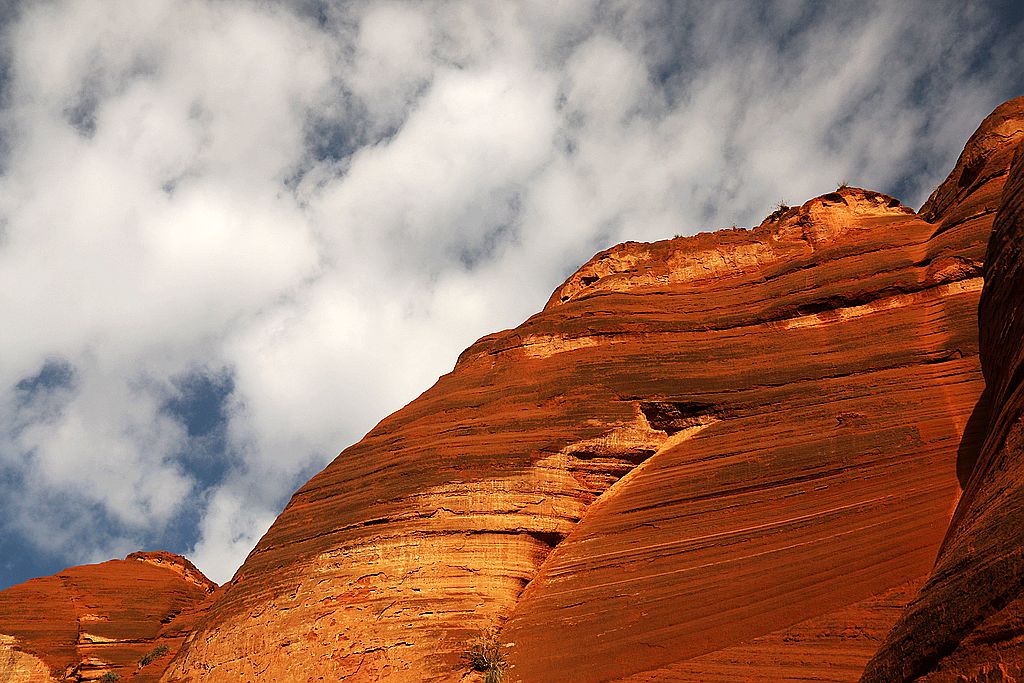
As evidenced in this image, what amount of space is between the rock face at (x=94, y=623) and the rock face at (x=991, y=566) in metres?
26.0

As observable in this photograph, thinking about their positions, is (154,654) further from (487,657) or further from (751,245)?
(751,245)

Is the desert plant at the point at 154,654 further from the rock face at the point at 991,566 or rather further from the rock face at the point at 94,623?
the rock face at the point at 991,566

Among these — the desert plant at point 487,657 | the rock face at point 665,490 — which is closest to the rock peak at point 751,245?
the rock face at point 665,490

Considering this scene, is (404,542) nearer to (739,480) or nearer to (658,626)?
(658,626)

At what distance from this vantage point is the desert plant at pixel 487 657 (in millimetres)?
12859

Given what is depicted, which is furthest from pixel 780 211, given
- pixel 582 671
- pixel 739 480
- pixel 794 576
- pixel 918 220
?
pixel 582 671

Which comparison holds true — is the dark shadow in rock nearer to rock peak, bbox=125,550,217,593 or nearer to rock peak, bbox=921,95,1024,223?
rock peak, bbox=921,95,1024,223

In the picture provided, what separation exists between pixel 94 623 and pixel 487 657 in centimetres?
2537

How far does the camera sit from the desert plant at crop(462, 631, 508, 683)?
42.2ft

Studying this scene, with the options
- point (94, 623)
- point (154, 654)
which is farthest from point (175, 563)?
point (154, 654)

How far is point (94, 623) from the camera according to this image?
105ft

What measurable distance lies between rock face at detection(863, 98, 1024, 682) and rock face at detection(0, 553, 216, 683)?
85.2 feet

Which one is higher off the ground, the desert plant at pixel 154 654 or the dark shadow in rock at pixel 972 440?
the desert plant at pixel 154 654

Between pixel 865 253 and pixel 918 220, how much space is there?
105 inches
